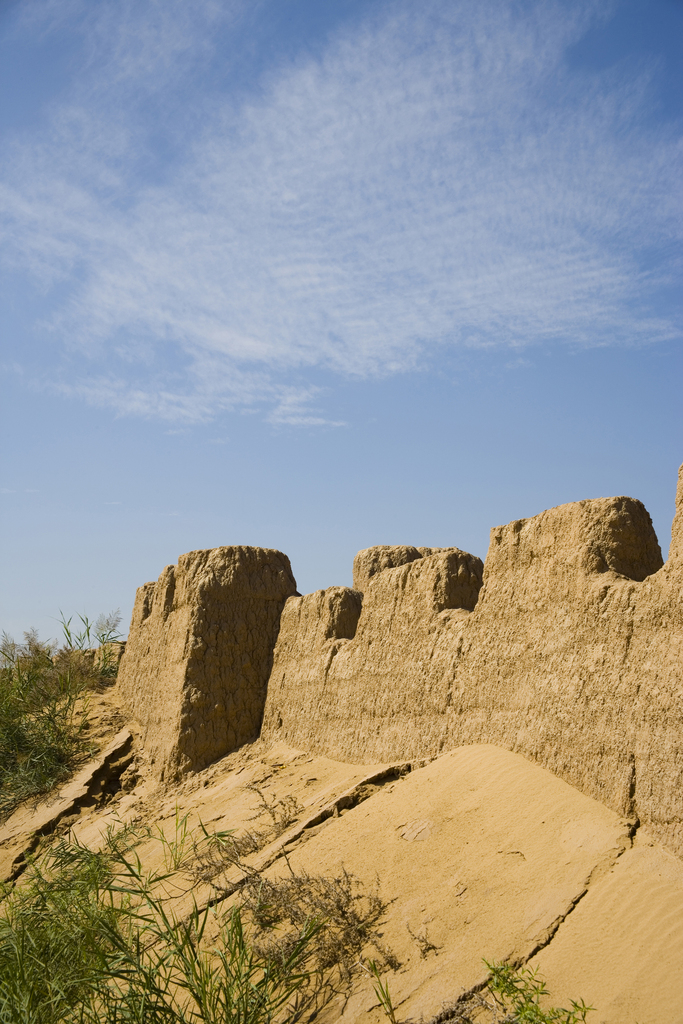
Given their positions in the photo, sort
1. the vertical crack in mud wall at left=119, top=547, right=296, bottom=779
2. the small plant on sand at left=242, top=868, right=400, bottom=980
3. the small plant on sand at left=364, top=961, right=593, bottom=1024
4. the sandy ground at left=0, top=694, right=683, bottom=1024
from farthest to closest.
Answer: the vertical crack in mud wall at left=119, top=547, right=296, bottom=779 < the small plant on sand at left=242, top=868, right=400, bottom=980 < the sandy ground at left=0, top=694, right=683, bottom=1024 < the small plant on sand at left=364, top=961, right=593, bottom=1024

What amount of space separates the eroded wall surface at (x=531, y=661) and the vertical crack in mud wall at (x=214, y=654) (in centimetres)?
76

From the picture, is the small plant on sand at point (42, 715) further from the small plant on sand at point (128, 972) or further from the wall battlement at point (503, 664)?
the small plant on sand at point (128, 972)

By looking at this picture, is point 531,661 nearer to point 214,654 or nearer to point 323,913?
point 323,913

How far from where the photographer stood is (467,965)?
381 cm

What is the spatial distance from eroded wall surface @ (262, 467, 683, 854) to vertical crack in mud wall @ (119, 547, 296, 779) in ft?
2.48

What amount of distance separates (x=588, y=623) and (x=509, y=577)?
874 millimetres

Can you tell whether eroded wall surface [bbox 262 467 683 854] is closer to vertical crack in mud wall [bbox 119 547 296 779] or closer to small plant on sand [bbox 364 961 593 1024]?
vertical crack in mud wall [bbox 119 547 296 779]

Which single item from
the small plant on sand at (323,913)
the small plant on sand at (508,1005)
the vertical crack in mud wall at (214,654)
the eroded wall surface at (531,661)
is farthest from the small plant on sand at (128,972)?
the vertical crack in mud wall at (214,654)

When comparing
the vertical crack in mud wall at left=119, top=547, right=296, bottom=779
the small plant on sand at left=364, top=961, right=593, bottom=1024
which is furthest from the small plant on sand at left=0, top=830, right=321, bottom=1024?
the vertical crack in mud wall at left=119, top=547, right=296, bottom=779

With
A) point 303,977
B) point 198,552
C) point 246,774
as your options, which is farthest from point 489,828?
point 198,552

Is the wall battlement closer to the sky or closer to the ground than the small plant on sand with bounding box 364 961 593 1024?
closer to the sky

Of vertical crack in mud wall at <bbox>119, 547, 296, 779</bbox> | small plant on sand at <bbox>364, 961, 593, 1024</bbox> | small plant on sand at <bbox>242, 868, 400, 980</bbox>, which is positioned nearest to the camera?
small plant on sand at <bbox>364, 961, 593, 1024</bbox>

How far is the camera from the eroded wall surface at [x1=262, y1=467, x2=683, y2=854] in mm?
4316

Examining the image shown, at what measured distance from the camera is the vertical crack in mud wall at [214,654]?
820 centimetres
